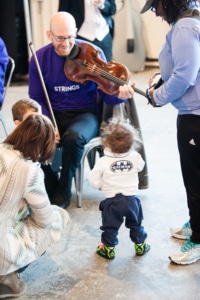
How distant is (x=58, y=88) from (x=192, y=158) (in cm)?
94

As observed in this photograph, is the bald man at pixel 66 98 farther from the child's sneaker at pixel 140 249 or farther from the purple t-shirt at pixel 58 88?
the child's sneaker at pixel 140 249

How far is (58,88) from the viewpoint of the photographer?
99.0 inches

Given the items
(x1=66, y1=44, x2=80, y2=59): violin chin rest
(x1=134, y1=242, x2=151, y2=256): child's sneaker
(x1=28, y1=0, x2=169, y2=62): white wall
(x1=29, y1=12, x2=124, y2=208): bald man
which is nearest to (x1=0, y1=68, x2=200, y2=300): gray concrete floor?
(x1=134, y1=242, x2=151, y2=256): child's sneaker

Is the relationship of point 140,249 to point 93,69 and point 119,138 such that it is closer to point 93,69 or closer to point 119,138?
point 119,138

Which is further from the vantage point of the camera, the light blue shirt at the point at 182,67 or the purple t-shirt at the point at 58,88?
the purple t-shirt at the point at 58,88

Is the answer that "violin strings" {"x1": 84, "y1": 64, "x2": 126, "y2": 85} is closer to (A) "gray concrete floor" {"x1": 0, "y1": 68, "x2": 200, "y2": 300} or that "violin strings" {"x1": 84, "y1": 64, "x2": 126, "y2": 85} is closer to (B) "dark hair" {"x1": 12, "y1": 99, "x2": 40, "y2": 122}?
(B) "dark hair" {"x1": 12, "y1": 99, "x2": 40, "y2": 122}

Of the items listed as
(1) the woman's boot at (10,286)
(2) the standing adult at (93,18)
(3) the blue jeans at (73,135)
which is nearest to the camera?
(1) the woman's boot at (10,286)

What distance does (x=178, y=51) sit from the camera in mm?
1678

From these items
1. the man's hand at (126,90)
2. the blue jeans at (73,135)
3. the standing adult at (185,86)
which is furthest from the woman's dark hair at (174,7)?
the blue jeans at (73,135)

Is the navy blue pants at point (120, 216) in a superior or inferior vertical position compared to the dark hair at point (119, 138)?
inferior

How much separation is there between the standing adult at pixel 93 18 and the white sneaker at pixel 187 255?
2218 mm

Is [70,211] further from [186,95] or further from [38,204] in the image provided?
[186,95]

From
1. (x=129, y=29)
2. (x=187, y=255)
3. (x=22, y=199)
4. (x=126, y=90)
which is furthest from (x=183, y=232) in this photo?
(x=129, y=29)

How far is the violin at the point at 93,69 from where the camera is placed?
232 cm
